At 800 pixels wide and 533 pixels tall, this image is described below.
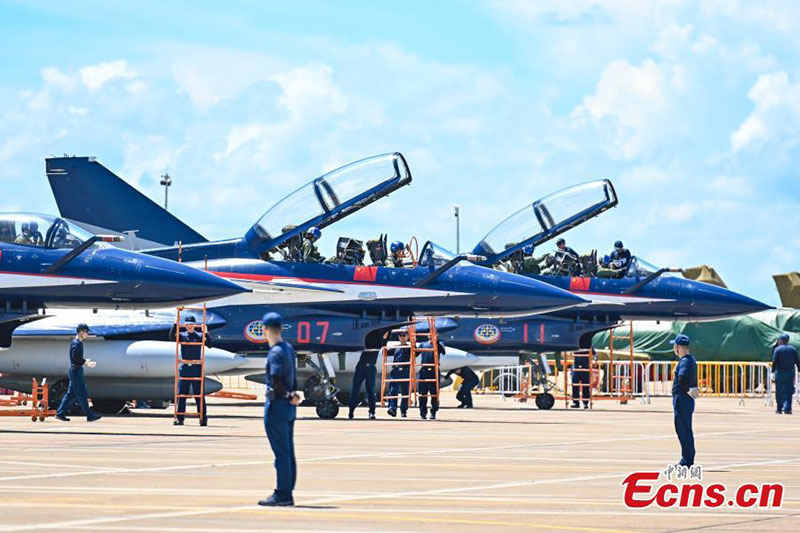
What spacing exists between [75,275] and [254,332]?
4737 mm

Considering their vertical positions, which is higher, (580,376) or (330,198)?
(330,198)

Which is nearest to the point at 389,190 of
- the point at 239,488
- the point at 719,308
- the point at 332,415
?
the point at 332,415

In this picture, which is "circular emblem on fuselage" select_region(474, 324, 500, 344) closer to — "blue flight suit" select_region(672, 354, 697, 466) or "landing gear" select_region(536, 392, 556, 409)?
"landing gear" select_region(536, 392, 556, 409)

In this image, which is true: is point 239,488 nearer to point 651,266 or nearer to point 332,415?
point 332,415

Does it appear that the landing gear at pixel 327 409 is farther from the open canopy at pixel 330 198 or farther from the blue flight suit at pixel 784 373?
the blue flight suit at pixel 784 373

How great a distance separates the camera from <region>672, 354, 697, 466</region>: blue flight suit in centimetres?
1180

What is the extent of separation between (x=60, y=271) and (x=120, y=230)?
36.0ft

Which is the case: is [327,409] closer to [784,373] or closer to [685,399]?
[784,373]

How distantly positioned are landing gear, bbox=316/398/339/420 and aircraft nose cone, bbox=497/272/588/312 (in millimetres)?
3396

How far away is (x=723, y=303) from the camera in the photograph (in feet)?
85.4

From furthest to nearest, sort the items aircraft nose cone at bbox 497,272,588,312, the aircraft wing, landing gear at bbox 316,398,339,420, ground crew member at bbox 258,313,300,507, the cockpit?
aircraft nose cone at bbox 497,272,588,312
the aircraft wing
landing gear at bbox 316,398,339,420
the cockpit
ground crew member at bbox 258,313,300,507

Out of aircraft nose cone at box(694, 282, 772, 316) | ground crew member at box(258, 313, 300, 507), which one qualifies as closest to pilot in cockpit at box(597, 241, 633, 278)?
aircraft nose cone at box(694, 282, 772, 316)

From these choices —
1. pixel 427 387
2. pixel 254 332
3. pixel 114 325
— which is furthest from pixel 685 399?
pixel 114 325

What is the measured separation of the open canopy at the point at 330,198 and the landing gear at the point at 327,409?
276 centimetres
